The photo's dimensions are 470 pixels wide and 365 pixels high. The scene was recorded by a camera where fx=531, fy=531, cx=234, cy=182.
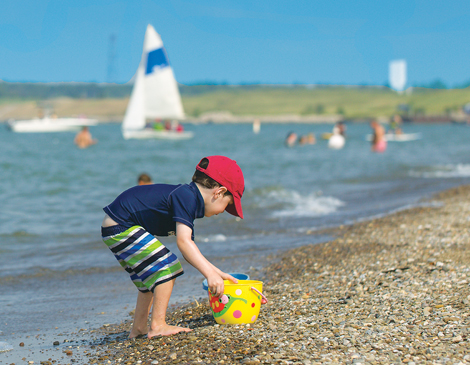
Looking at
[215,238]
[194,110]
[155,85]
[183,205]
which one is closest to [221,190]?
[183,205]

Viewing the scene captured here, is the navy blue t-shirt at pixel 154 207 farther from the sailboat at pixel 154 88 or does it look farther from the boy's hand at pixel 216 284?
the sailboat at pixel 154 88

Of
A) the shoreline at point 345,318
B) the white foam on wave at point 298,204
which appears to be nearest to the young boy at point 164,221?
the shoreline at point 345,318

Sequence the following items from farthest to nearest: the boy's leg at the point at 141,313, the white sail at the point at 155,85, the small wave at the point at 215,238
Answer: the white sail at the point at 155,85 → the small wave at the point at 215,238 → the boy's leg at the point at 141,313

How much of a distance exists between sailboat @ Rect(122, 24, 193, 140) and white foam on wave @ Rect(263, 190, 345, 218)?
22620mm

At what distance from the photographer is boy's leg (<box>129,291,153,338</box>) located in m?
4.32

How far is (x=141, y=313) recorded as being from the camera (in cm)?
436

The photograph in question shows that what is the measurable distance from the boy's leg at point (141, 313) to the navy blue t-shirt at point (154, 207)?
1.80ft

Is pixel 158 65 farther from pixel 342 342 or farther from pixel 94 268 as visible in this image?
pixel 342 342

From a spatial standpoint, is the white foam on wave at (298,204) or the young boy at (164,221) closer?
the young boy at (164,221)

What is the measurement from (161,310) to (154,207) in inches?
32.2

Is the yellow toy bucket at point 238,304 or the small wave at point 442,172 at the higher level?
the yellow toy bucket at point 238,304

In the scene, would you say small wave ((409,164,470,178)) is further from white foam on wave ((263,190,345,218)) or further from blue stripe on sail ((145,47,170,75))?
blue stripe on sail ((145,47,170,75))

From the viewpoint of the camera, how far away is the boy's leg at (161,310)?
4.10 meters

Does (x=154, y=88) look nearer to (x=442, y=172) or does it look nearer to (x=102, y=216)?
(x=442, y=172)
